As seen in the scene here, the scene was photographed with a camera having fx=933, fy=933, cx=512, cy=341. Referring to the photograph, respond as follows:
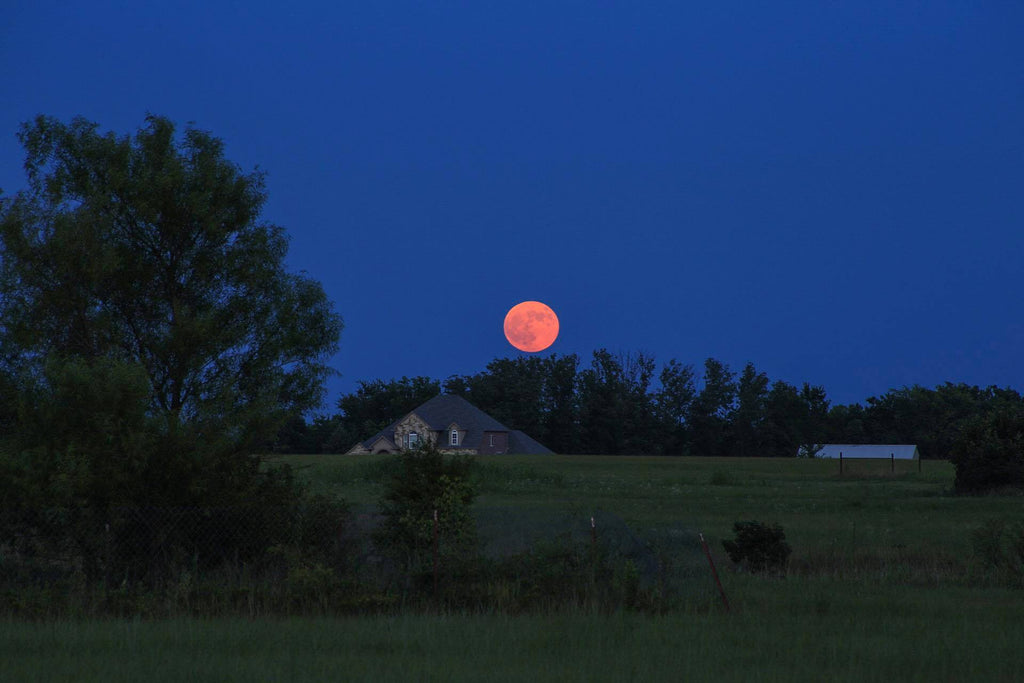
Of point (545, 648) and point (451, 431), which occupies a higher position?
point (451, 431)

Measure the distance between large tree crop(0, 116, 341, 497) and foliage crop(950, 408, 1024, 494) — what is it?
98.1ft

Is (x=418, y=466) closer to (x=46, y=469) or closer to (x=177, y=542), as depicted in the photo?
(x=177, y=542)

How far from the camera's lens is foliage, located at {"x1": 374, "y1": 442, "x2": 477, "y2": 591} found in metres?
14.6

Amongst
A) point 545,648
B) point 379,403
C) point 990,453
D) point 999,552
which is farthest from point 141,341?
point 379,403

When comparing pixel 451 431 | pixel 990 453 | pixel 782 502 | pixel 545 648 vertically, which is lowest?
pixel 545 648

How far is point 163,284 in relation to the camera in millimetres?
20266

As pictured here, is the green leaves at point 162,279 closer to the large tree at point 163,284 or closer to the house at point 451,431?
the large tree at point 163,284

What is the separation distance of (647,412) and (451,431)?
38182 millimetres

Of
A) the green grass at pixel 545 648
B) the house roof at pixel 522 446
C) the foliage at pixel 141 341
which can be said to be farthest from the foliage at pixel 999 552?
the house roof at pixel 522 446

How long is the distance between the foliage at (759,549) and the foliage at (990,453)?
24635 millimetres

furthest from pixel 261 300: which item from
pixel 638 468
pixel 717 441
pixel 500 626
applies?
pixel 717 441

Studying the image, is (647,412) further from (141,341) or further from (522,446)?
(141,341)

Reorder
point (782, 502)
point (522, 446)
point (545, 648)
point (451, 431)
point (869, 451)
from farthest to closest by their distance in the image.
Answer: point (869, 451), point (522, 446), point (451, 431), point (782, 502), point (545, 648)

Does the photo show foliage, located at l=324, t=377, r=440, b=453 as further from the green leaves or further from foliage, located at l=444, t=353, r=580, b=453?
the green leaves
